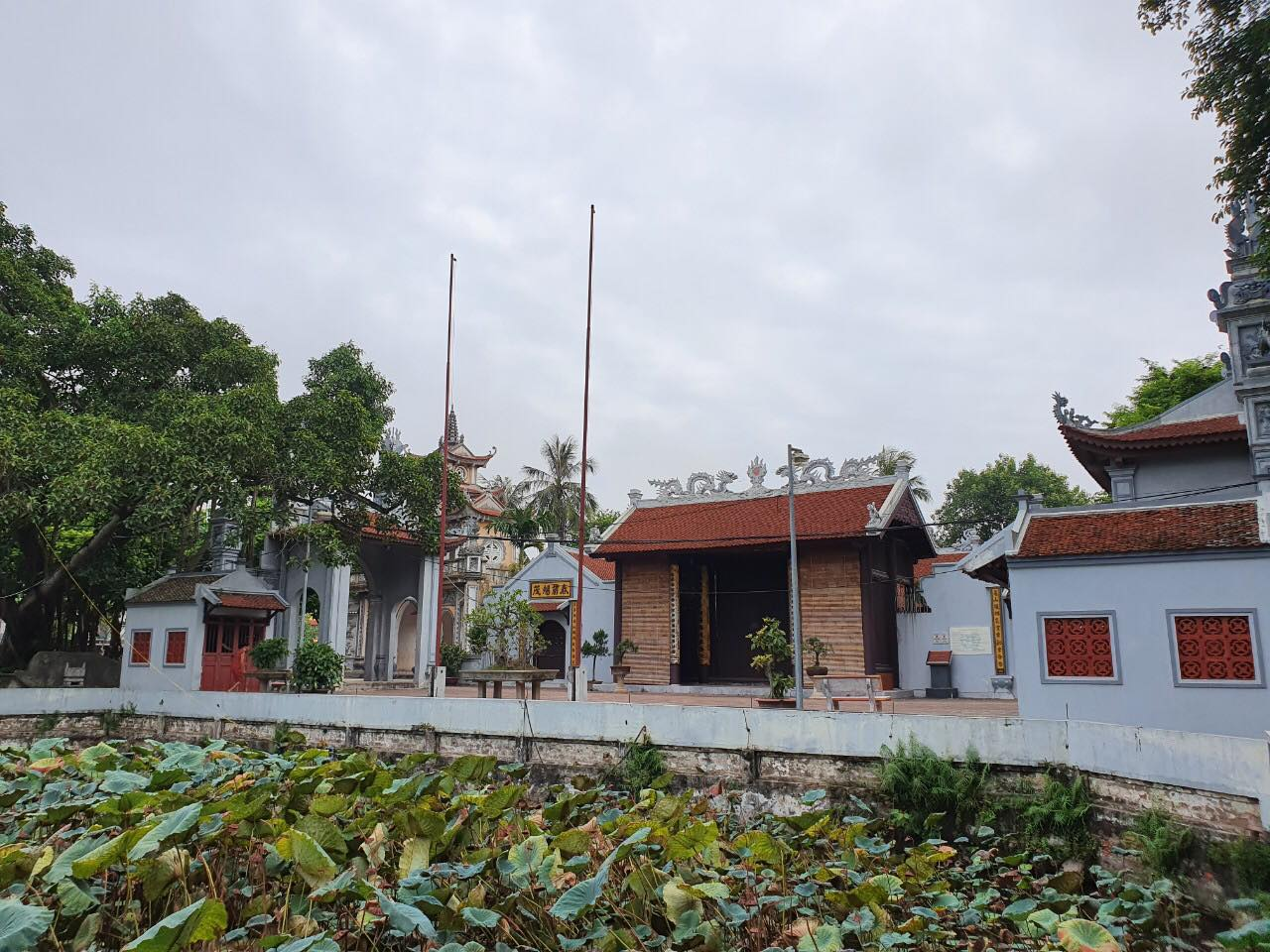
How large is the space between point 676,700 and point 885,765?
10964 mm

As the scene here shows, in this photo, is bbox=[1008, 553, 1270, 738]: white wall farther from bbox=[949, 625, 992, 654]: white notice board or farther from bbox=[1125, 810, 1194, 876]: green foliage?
bbox=[949, 625, 992, 654]: white notice board

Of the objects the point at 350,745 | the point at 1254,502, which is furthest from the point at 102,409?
the point at 1254,502

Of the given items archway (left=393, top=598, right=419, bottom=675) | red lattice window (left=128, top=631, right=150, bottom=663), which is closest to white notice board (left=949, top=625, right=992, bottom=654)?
archway (left=393, top=598, right=419, bottom=675)

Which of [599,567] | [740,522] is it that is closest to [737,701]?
[740,522]

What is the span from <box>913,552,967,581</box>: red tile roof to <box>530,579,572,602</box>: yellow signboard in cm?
1094

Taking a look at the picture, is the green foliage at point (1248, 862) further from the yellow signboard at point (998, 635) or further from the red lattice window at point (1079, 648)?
the yellow signboard at point (998, 635)

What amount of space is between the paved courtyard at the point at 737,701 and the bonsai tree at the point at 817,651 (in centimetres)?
69

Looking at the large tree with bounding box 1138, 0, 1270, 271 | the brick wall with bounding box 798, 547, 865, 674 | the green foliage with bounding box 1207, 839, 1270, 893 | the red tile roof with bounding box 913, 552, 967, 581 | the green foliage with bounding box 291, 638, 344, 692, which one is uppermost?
the large tree with bounding box 1138, 0, 1270, 271

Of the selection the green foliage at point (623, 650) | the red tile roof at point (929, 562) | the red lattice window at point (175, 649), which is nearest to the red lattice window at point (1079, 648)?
the red tile roof at point (929, 562)

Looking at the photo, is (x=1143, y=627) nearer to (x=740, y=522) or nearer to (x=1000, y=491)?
(x=740, y=522)

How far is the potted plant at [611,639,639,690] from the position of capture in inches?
984

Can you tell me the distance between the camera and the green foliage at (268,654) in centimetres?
2103

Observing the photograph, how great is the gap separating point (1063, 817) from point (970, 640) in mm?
15448

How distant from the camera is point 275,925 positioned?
231 inches
